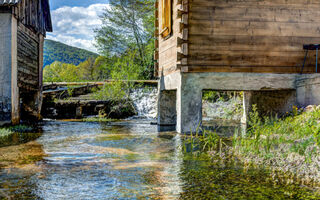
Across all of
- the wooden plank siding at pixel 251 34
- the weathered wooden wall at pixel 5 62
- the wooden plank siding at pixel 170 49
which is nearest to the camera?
the wooden plank siding at pixel 251 34

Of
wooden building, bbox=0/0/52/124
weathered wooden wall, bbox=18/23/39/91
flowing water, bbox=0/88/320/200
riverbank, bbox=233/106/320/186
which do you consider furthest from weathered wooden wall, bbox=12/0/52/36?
riverbank, bbox=233/106/320/186

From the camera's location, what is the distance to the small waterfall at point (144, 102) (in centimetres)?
1429

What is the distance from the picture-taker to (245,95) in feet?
35.4

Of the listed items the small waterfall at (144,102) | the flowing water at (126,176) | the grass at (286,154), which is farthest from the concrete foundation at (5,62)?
the grass at (286,154)

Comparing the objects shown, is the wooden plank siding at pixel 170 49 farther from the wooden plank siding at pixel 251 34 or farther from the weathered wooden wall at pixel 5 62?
the weathered wooden wall at pixel 5 62

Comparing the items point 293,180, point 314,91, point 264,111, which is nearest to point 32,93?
point 264,111

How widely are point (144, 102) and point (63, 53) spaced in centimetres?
5132

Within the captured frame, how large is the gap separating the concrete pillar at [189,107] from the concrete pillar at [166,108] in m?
2.33

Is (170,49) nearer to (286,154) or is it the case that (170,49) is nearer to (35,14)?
(286,154)

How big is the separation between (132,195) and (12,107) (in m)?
7.80

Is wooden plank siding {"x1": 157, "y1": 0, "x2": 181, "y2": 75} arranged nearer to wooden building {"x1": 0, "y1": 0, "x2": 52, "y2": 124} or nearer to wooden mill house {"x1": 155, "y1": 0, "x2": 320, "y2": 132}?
wooden mill house {"x1": 155, "y1": 0, "x2": 320, "y2": 132}

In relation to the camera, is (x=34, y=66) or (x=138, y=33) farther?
(x=138, y=33)

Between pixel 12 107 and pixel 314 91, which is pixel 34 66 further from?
pixel 314 91

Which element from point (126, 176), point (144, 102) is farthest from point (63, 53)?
point (126, 176)
